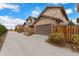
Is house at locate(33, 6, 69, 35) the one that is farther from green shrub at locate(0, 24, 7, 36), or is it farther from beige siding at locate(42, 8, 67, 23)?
green shrub at locate(0, 24, 7, 36)

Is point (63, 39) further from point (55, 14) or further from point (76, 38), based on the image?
point (55, 14)

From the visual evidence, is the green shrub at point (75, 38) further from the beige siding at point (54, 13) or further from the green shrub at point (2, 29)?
the green shrub at point (2, 29)

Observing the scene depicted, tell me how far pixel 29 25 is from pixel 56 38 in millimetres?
507

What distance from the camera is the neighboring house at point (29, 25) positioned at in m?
3.47

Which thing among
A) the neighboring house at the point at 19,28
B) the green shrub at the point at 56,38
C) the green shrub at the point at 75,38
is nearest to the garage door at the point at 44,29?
the green shrub at the point at 56,38

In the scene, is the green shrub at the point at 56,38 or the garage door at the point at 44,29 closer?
the green shrub at the point at 56,38

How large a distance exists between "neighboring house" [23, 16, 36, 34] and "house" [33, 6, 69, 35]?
0.07 m

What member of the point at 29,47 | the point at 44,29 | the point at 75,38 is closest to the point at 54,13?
the point at 44,29

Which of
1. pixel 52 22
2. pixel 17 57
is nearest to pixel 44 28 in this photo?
pixel 52 22

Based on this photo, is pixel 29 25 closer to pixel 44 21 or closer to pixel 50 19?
pixel 44 21

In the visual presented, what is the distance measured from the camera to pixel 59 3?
11.2ft

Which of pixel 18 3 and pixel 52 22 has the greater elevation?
pixel 18 3

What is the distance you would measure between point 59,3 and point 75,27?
0.44 m

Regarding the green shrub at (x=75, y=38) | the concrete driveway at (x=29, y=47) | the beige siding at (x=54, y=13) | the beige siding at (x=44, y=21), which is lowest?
the concrete driveway at (x=29, y=47)
